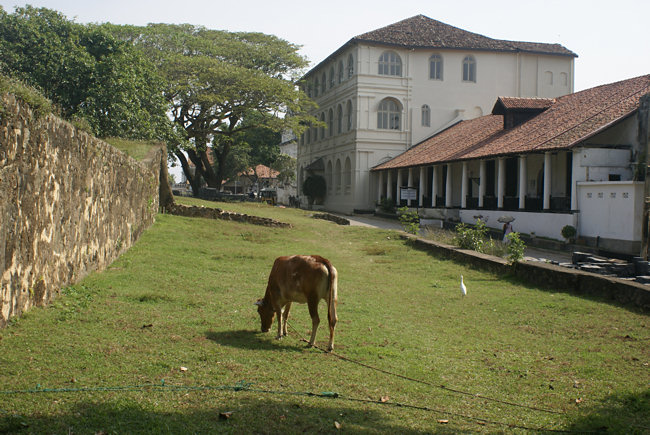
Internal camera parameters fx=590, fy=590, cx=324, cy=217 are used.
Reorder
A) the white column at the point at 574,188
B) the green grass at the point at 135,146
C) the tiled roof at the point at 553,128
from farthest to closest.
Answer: the tiled roof at the point at 553,128, the white column at the point at 574,188, the green grass at the point at 135,146

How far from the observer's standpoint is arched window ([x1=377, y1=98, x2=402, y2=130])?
43.6 metres

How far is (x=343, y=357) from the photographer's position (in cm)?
615

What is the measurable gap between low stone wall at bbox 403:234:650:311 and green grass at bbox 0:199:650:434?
356 mm

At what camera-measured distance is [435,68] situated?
43.5 meters

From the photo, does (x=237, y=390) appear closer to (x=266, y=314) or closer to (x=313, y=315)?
(x=313, y=315)

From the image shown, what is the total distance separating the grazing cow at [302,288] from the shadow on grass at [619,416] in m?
2.63

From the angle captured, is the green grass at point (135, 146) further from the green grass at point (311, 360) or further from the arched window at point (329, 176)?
the arched window at point (329, 176)

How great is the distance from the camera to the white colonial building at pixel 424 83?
4297 centimetres

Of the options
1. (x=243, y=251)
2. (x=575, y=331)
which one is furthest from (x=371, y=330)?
(x=243, y=251)

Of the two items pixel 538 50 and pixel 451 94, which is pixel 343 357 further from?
pixel 538 50

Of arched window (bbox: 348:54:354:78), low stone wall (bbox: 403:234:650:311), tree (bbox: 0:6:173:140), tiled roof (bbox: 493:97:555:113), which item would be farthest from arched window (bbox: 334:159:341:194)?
low stone wall (bbox: 403:234:650:311)

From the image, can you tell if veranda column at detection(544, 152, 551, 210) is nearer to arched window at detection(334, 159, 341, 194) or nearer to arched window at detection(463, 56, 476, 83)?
arched window at detection(463, 56, 476, 83)

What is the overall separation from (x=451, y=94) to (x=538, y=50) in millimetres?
7188

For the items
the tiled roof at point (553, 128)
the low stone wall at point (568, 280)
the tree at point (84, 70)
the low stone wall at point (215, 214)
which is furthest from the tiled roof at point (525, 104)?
the tree at point (84, 70)
